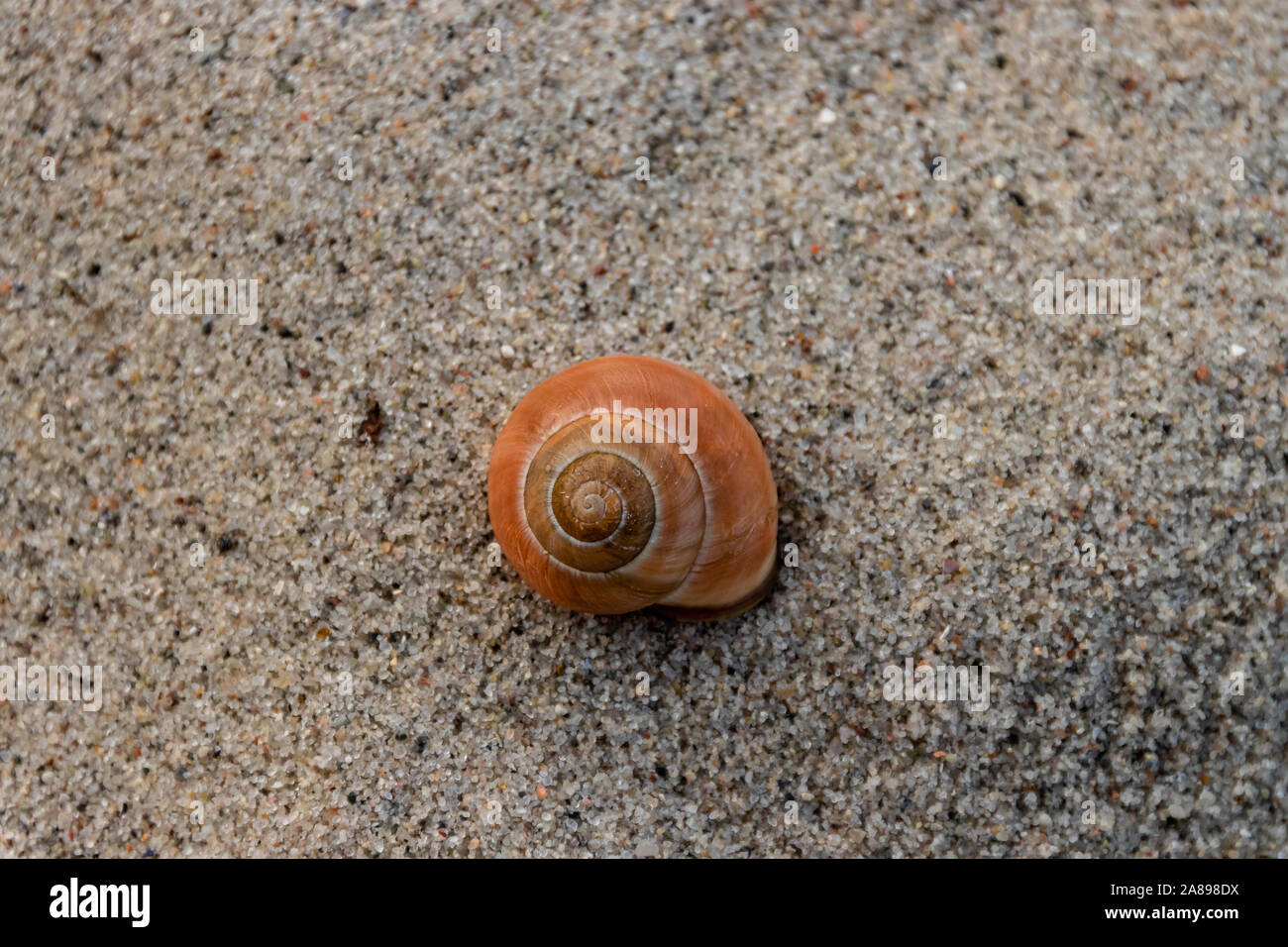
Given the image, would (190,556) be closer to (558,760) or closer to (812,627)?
(558,760)

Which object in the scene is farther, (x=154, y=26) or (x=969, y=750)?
(x=154, y=26)

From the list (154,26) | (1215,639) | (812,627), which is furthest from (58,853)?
(1215,639)

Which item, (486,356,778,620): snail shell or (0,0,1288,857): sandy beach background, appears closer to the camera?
(486,356,778,620): snail shell

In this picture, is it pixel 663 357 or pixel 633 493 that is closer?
pixel 633 493

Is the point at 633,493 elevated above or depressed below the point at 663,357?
below
